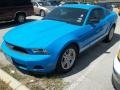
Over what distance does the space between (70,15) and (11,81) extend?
8.38 ft

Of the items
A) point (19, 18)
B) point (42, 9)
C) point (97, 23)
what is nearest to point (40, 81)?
point (97, 23)

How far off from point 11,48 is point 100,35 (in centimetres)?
299

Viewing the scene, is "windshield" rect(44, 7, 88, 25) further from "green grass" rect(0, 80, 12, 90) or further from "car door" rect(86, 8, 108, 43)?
"green grass" rect(0, 80, 12, 90)

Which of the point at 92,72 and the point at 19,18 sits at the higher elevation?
the point at 92,72

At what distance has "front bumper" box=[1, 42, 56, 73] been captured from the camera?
446 cm

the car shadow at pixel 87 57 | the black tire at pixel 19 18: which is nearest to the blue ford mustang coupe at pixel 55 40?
the car shadow at pixel 87 57

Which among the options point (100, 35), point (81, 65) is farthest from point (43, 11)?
point (81, 65)

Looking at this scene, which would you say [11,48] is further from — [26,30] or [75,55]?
[75,55]

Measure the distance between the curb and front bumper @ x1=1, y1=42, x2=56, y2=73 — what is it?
1.16ft

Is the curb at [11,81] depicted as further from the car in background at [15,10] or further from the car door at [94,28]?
the car in background at [15,10]

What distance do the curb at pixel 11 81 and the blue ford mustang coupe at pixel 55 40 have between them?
0.33 meters

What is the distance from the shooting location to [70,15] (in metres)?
6.04

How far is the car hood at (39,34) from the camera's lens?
4.63 metres

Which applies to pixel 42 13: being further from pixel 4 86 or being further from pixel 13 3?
pixel 4 86
